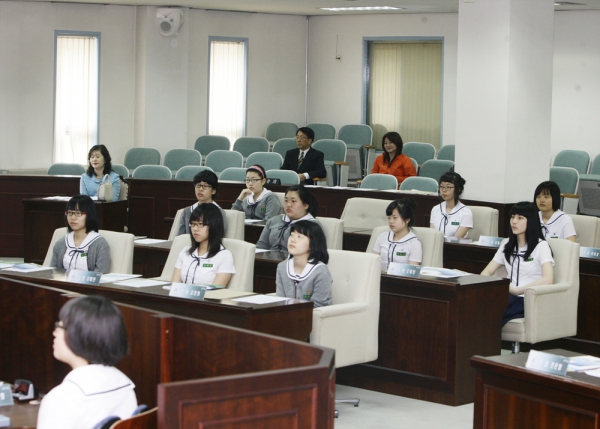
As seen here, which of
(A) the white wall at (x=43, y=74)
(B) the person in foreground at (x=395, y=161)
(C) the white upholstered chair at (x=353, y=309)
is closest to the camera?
(C) the white upholstered chair at (x=353, y=309)

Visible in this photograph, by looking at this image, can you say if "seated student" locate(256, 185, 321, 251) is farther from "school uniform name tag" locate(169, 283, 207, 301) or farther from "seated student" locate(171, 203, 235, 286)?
"school uniform name tag" locate(169, 283, 207, 301)

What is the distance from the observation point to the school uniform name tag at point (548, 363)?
2.99 m

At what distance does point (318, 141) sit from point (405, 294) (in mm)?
7335

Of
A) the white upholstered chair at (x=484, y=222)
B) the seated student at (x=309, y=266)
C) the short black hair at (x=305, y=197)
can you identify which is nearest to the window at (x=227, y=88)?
the white upholstered chair at (x=484, y=222)

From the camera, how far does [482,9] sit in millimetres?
7730

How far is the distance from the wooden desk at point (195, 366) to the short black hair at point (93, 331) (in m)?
0.21

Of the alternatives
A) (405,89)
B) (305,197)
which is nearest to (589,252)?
(305,197)

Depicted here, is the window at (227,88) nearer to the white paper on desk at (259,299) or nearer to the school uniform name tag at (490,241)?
the school uniform name tag at (490,241)

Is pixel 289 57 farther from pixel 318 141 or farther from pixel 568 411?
pixel 568 411

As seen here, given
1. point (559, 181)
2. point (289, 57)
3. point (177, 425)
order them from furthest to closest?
point (289, 57)
point (559, 181)
point (177, 425)

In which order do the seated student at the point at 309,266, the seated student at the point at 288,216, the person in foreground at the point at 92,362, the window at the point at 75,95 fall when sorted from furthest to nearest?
the window at the point at 75,95 < the seated student at the point at 288,216 < the seated student at the point at 309,266 < the person in foreground at the point at 92,362

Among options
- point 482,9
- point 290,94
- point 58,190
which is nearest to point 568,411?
point 482,9

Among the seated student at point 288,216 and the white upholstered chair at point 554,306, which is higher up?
the seated student at point 288,216

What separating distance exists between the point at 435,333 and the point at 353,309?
51 centimetres
